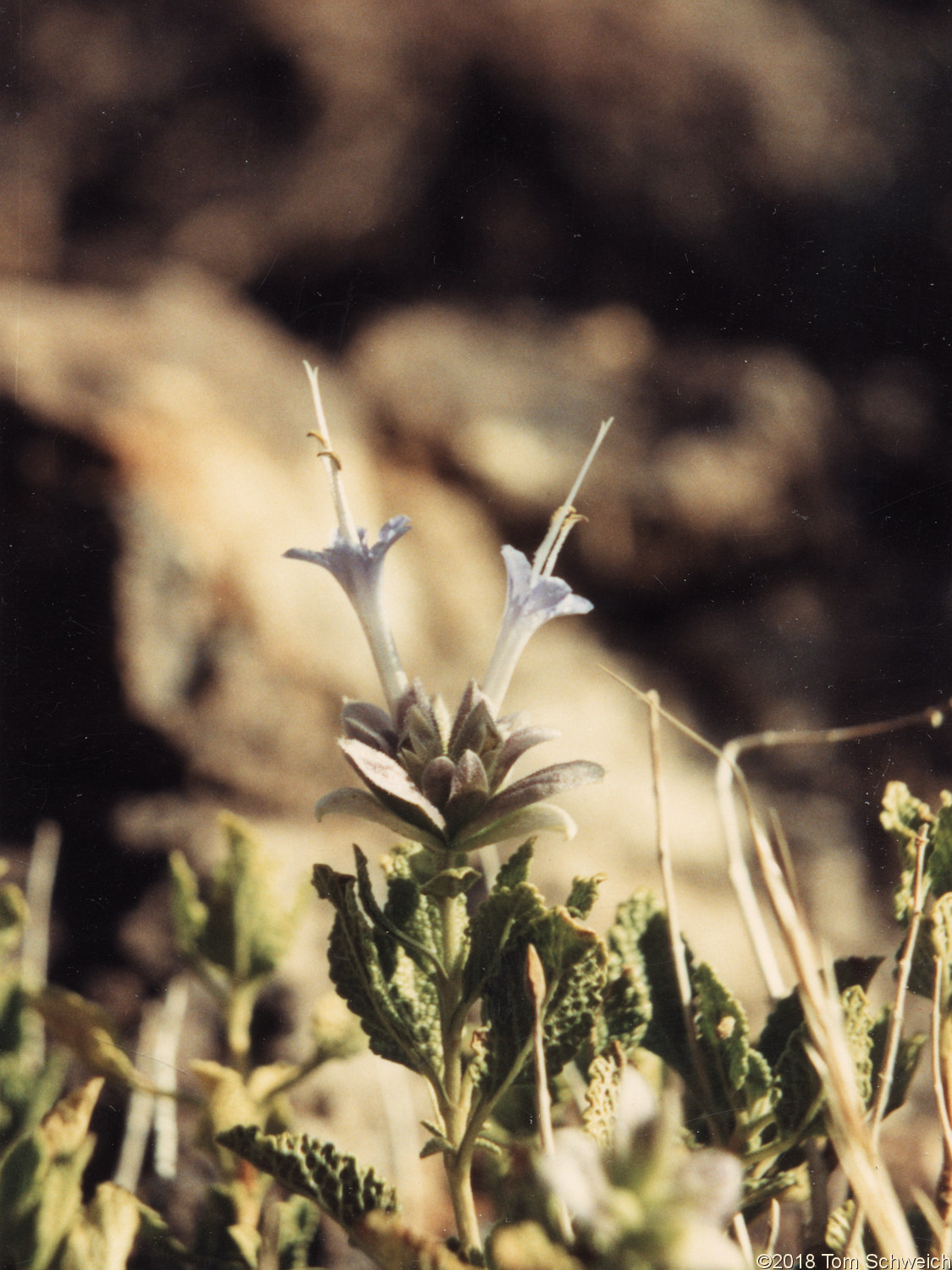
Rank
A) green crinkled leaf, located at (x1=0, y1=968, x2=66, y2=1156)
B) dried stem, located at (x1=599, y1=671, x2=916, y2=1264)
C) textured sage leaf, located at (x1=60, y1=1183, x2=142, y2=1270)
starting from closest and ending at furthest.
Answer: dried stem, located at (x1=599, y1=671, x2=916, y2=1264) < textured sage leaf, located at (x1=60, y1=1183, x2=142, y2=1270) < green crinkled leaf, located at (x1=0, y1=968, x2=66, y2=1156)

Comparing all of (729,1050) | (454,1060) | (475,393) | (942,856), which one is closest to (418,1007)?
(454,1060)

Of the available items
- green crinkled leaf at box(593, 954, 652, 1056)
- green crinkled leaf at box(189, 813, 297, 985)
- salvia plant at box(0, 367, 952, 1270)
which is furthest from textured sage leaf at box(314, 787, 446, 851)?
green crinkled leaf at box(189, 813, 297, 985)

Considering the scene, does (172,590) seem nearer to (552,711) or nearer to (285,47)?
(552,711)

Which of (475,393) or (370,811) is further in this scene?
(475,393)

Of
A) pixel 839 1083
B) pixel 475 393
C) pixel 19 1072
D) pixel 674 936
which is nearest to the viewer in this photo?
pixel 839 1083

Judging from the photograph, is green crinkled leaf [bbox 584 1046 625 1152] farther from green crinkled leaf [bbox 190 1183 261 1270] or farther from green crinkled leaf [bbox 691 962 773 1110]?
green crinkled leaf [bbox 190 1183 261 1270]

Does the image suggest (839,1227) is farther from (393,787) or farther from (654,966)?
(393,787)

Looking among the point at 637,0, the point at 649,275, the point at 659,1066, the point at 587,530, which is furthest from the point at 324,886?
the point at 637,0
